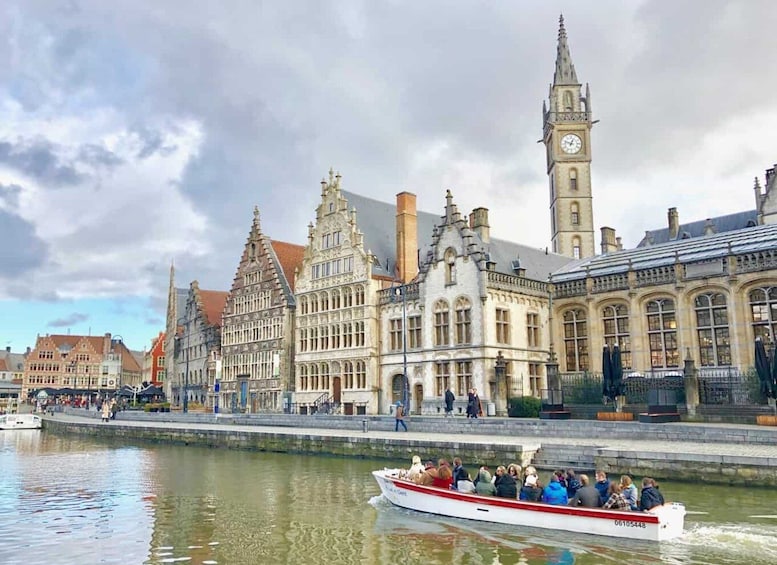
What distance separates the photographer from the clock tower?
238ft

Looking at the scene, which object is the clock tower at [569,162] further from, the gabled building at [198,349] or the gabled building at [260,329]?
the gabled building at [198,349]

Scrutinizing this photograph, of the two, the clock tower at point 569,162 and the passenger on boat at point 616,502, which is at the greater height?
the clock tower at point 569,162

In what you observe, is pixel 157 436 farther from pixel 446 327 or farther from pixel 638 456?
pixel 638 456

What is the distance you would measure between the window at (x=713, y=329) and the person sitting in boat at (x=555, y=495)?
26.4 meters

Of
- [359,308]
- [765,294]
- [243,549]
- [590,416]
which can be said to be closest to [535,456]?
[590,416]

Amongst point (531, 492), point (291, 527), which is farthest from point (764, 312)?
point (291, 527)

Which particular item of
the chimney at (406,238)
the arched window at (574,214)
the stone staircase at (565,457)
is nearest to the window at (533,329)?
the chimney at (406,238)

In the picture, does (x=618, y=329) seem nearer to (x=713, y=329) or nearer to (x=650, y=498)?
(x=713, y=329)

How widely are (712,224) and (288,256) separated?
3622 centimetres

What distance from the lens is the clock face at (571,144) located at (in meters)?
74.3

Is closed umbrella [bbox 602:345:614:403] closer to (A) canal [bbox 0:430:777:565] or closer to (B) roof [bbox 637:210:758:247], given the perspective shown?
(A) canal [bbox 0:430:777:565]

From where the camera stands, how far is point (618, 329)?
141 ft

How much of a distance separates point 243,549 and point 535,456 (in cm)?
1370

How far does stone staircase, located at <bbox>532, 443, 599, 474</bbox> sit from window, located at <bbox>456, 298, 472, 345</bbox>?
18130 millimetres
